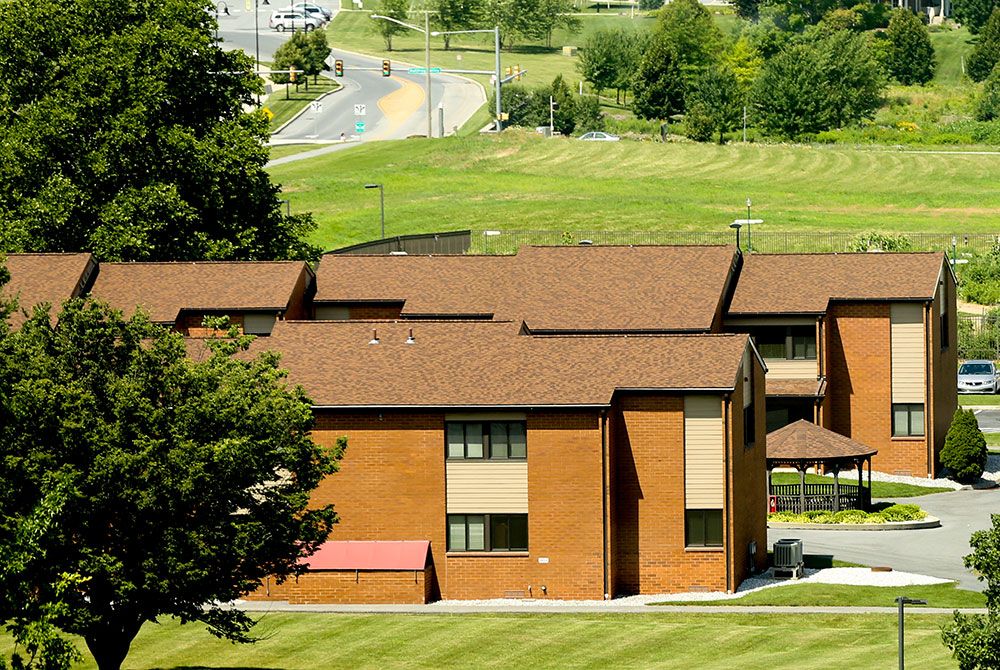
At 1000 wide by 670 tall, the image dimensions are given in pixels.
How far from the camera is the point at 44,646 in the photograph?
28.4m

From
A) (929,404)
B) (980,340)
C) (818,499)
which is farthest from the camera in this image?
(980,340)

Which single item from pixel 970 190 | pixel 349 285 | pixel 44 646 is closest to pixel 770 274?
pixel 349 285

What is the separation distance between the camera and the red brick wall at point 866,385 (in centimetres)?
6769

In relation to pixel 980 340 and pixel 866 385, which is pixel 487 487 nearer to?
pixel 866 385

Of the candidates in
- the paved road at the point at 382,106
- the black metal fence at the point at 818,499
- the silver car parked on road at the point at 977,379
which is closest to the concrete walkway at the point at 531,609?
the black metal fence at the point at 818,499

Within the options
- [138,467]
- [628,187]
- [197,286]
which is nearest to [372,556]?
[138,467]

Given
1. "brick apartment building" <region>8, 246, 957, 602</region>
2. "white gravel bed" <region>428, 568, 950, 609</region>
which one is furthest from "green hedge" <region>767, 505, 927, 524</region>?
"white gravel bed" <region>428, 568, 950, 609</region>

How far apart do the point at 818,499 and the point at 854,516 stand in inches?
67.3

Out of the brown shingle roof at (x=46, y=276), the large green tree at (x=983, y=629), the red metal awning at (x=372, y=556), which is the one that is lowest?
the red metal awning at (x=372, y=556)

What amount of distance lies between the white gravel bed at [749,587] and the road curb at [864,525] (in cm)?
709

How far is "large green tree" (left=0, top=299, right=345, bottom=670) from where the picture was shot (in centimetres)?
3459

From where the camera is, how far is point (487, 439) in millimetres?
50000

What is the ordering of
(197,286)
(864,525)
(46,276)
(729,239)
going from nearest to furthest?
(864,525) → (46,276) → (197,286) → (729,239)

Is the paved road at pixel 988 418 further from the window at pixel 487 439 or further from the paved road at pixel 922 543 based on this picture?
the window at pixel 487 439
